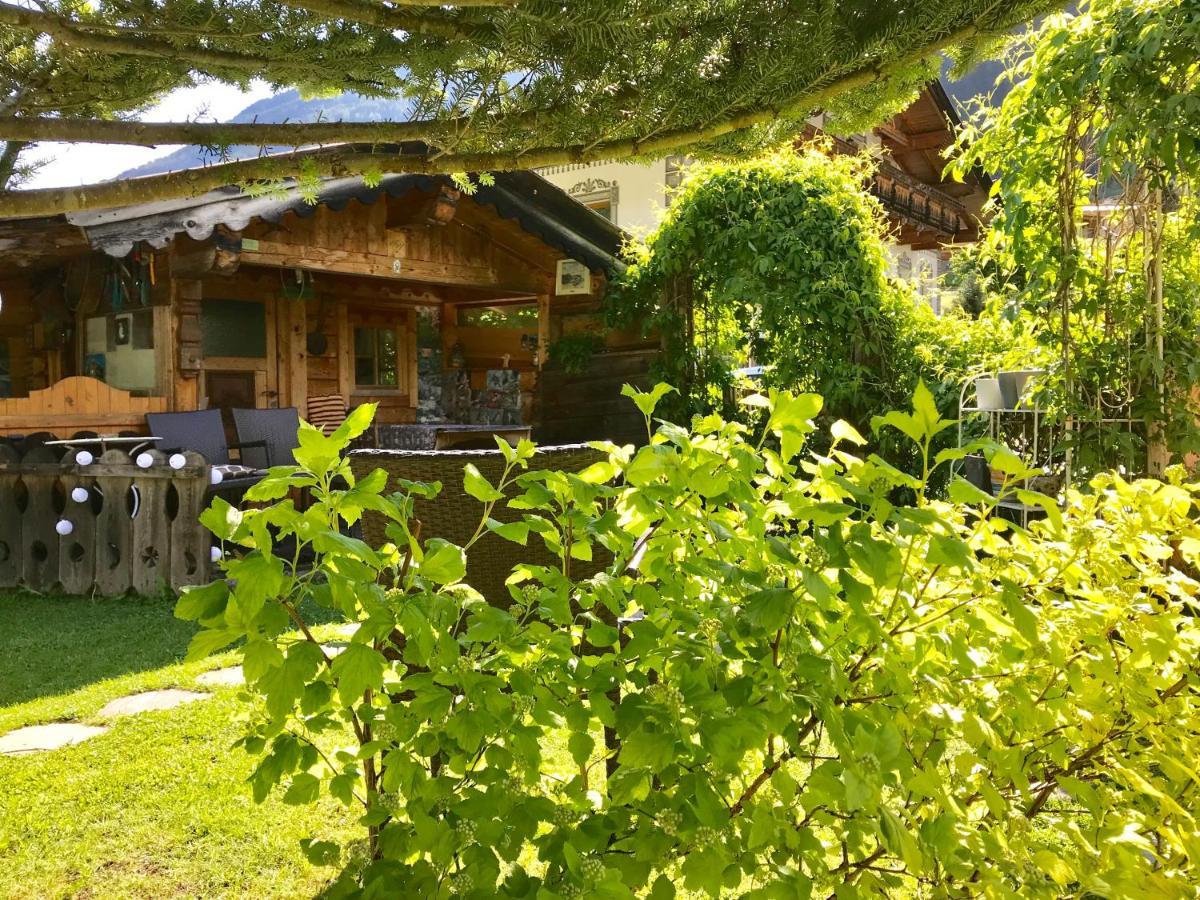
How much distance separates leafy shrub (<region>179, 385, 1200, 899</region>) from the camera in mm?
1118

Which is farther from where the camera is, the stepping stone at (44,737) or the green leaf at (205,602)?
the stepping stone at (44,737)

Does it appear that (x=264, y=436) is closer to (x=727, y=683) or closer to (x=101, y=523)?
(x=101, y=523)

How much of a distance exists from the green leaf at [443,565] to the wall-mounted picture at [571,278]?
8.41 m

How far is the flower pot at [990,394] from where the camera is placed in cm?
590

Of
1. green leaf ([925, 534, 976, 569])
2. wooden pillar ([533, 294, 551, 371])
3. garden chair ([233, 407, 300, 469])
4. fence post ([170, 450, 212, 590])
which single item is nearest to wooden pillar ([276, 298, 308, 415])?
garden chair ([233, 407, 300, 469])

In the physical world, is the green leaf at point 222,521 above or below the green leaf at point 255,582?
above

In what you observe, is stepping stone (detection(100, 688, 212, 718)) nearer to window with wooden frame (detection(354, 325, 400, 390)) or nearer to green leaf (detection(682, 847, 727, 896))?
green leaf (detection(682, 847, 727, 896))

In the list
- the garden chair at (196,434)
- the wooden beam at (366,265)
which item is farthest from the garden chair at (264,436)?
the wooden beam at (366,265)

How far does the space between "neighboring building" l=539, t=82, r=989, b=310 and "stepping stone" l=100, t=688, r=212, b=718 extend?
9.51 metres

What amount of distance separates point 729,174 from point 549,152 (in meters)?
6.39

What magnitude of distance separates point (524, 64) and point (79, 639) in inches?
168

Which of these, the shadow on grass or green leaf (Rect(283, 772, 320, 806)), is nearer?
green leaf (Rect(283, 772, 320, 806))

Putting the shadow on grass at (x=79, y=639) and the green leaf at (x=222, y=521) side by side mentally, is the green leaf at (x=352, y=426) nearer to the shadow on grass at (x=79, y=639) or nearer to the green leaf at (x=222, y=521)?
the green leaf at (x=222, y=521)

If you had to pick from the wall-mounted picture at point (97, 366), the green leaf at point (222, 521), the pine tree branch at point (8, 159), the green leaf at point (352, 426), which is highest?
the pine tree branch at point (8, 159)
